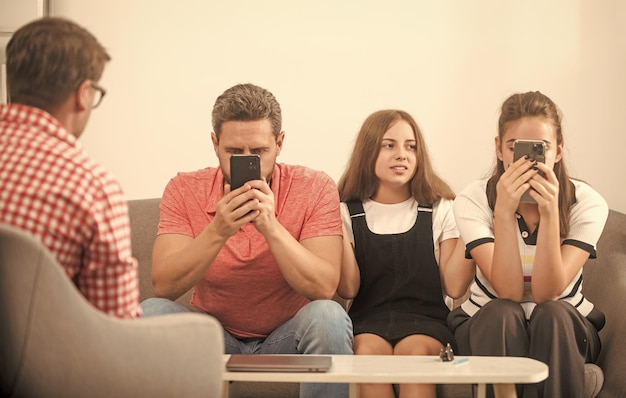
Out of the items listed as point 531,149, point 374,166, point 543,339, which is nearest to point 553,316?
point 543,339

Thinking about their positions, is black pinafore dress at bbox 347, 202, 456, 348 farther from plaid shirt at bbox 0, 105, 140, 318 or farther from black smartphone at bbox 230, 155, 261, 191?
plaid shirt at bbox 0, 105, 140, 318

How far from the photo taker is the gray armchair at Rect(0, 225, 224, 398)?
1307 mm

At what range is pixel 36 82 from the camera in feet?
4.99

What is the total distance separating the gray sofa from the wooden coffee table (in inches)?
17.5

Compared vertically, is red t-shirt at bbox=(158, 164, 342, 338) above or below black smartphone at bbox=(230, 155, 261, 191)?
below

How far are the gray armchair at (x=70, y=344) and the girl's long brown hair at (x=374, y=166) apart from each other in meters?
1.49

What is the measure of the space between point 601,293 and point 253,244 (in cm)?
107

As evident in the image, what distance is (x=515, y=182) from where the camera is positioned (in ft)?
8.31

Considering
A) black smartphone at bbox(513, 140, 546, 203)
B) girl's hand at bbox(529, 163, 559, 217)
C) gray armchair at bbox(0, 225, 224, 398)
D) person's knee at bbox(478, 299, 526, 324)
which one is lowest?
person's knee at bbox(478, 299, 526, 324)

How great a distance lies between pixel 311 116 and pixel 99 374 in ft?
6.60

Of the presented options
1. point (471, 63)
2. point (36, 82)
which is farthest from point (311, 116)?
point (36, 82)

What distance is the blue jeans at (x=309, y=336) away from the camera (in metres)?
2.26

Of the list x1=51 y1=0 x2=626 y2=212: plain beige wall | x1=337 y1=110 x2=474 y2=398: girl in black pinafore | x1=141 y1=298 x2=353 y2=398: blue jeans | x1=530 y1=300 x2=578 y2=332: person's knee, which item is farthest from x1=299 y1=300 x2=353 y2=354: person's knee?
x1=51 y1=0 x2=626 y2=212: plain beige wall

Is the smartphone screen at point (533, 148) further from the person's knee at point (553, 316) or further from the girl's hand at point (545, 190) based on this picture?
the person's knee at point (553, 316)
